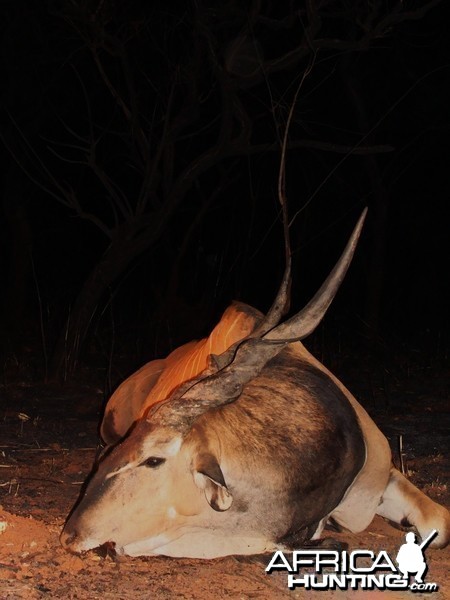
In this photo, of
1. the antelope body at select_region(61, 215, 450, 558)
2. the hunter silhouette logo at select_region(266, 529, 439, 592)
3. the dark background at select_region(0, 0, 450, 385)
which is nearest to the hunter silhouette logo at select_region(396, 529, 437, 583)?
the hunter silhouette logo at select_region(266, 529, 439, 592)

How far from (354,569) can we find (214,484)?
0.62 metres

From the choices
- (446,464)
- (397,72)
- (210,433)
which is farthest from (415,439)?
(397,72)

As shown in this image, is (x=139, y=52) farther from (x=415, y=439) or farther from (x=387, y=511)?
(x=387, y=511)

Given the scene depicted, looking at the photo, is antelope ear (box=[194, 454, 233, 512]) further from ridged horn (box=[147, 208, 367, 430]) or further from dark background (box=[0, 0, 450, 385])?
dark background (box=[0, 0, 450, 385])

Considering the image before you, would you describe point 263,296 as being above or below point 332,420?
below

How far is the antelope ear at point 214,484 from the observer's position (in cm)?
277

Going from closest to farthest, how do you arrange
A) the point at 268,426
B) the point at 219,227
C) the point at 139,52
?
the point at 268,426
the point at 139,52
the point at 219,227

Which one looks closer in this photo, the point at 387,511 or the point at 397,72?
the point at 387,511

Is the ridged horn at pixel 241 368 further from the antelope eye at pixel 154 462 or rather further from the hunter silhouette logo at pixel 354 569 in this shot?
the hunter silhouette logo at pixel 354 569

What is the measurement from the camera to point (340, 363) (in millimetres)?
7945

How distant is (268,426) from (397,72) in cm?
814

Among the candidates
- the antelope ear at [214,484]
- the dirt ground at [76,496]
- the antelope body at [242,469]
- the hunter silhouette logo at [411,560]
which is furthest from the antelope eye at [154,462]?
the hunter silhouette logo at [411,560]

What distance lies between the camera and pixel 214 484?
9.14 feet

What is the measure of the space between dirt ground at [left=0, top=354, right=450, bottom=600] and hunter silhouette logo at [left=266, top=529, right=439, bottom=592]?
0.13 ft
